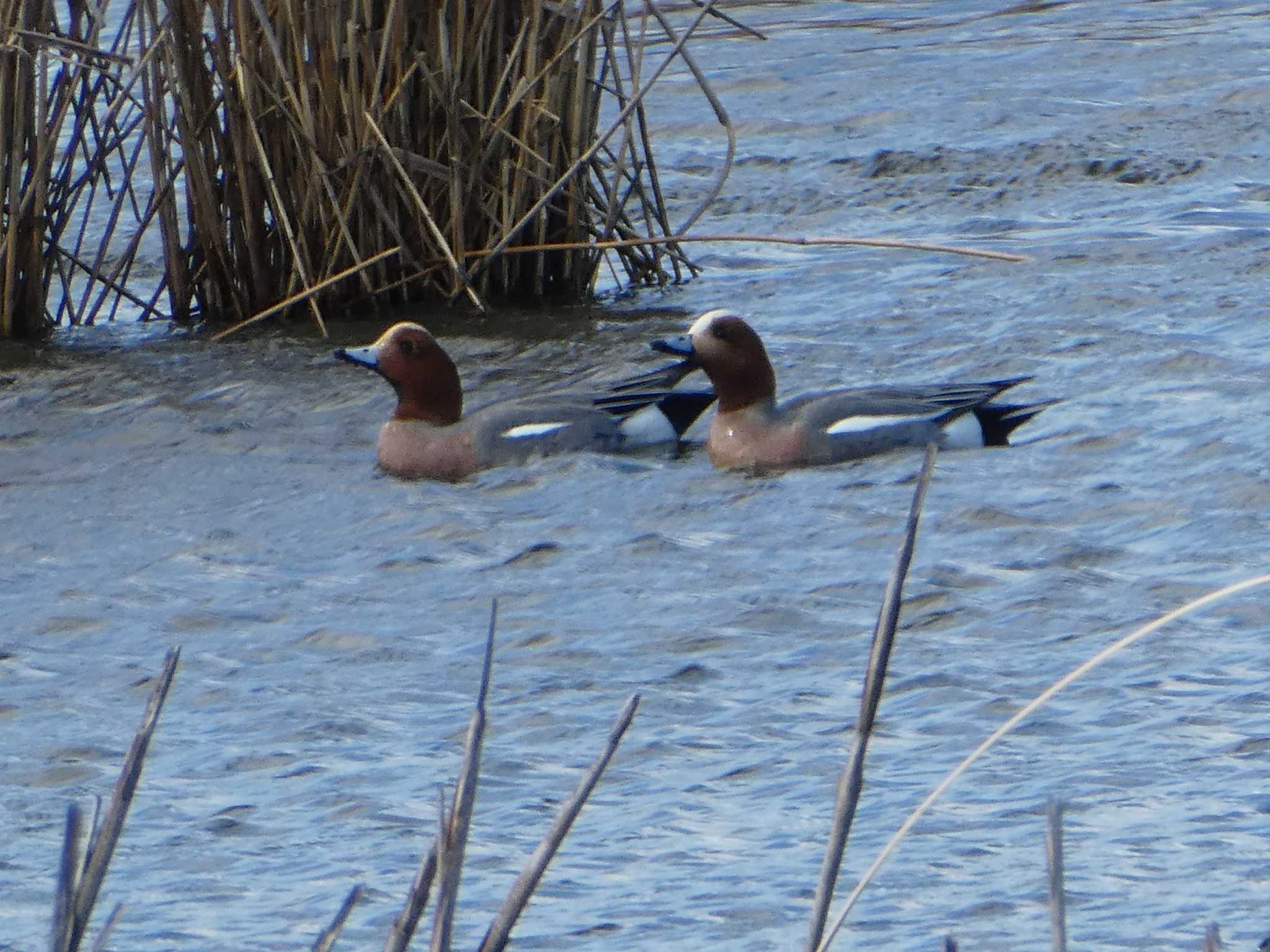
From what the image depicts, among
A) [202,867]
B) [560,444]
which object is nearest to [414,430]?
[560,444]

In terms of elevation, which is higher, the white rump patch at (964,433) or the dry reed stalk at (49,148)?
the dry reed stalk at (49,148)

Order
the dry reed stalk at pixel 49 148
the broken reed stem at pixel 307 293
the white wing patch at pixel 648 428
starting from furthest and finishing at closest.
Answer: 1. the broken reed stem at pixel 307 293
2. the dry reed stalk at pixel 49 148
3. the white wing patch at pixel 648 428

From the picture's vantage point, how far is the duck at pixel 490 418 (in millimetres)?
7031

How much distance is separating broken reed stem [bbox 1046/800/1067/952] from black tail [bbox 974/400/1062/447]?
4.70 m

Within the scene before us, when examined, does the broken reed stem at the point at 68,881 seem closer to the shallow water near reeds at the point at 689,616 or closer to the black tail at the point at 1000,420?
the shallow water near reeds at the point at 689,616

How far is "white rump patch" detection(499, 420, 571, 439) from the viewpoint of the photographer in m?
7.02

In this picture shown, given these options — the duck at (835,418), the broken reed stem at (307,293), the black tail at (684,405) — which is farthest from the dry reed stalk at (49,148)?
the duck at (835,418)

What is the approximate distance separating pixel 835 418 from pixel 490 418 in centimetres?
104

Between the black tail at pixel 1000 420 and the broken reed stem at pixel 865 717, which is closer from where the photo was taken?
the broken reed stem at pixel 865 717

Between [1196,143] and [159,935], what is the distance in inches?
332

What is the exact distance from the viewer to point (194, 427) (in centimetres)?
772

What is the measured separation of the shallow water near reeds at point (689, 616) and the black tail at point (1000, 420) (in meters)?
0.07

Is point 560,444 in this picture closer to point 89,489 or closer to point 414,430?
point 414,430

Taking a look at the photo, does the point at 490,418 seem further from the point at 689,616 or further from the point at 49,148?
the point at 49,148
